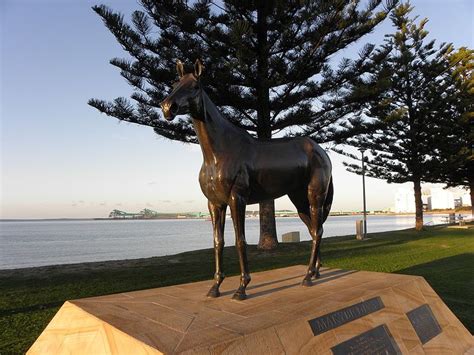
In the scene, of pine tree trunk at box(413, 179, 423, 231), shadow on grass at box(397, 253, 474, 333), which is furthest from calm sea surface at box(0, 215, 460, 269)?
shadow on grass at box(397, 253, 474, 333)

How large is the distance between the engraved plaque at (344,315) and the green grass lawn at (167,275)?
65.2 inches

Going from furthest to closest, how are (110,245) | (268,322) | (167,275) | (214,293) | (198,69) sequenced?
(110,245), (167,275), (214,293), (198,69), (268,322)

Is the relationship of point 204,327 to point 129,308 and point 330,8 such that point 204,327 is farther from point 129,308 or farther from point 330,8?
point 330,8

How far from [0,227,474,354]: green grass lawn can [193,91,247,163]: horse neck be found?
261cm

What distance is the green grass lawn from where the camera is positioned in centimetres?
471

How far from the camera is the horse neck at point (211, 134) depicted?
3.26 m

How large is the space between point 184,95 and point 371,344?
236 centimetres

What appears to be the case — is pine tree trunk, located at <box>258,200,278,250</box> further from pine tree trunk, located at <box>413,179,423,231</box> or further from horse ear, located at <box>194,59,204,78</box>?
pine tree trunk, located at <box>413,179,423,231</box>

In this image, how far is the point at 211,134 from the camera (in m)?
3.28

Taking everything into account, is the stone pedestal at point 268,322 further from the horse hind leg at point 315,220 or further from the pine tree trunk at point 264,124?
the pine tree trunk at point 264,124

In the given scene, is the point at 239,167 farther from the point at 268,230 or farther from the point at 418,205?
the point at 418,205

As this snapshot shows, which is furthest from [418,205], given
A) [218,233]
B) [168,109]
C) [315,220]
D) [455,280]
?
[168,109]

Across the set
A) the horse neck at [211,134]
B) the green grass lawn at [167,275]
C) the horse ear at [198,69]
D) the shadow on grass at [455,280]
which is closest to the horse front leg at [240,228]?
the horse neck at [211,134]

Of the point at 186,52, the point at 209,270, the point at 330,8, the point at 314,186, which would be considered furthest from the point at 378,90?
the point at 314,186
